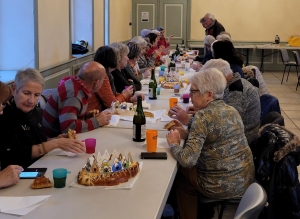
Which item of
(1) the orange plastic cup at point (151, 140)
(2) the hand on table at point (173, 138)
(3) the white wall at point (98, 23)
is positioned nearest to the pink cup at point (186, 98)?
(2) the hand on table at point (173, 138)

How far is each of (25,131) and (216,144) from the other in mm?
1112

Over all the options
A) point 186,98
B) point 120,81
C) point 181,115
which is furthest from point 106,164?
point 120,81

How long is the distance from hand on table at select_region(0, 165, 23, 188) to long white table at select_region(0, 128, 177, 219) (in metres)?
0.03

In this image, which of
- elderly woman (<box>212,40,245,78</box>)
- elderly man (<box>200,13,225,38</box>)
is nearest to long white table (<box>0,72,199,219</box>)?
elderly woman (<box>212,40,245,78</box>)

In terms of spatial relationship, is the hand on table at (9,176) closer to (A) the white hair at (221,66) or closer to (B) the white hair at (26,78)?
(B) the white hair at (26,78)

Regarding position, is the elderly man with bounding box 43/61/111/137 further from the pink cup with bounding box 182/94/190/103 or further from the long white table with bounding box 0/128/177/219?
the pink cup with bounding box 182/94/190/103

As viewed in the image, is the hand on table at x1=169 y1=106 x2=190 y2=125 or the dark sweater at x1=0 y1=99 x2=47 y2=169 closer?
the dark sweater at x1=0 y1=99 x2=47 y2=169

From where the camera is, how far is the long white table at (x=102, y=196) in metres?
1.69

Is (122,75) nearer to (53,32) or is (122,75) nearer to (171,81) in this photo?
(171,81)

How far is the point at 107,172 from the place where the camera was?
6.63 feet

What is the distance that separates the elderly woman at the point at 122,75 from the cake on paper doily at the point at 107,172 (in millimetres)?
2254

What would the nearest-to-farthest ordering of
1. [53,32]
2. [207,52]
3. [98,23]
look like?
[53,32] < [207,52] < [98,23]

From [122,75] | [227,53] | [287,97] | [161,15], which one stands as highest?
[161,15]

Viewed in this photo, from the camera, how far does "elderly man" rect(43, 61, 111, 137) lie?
294 cm
